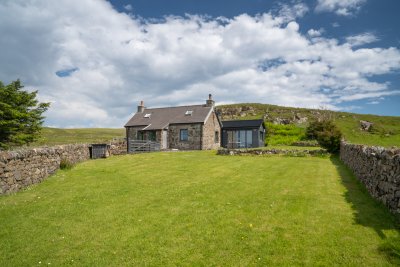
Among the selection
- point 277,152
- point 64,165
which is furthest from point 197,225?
point 277,152

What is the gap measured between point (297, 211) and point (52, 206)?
345 inches

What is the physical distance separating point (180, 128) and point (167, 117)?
345 centimetres

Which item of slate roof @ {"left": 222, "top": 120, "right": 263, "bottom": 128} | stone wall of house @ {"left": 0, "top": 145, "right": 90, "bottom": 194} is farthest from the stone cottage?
stone wall of house @ {"left": 0, "top": 145, "right": 90, "bottom": 194}

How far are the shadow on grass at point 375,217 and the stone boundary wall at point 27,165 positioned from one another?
13708 mm

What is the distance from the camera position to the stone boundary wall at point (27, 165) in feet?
40.2

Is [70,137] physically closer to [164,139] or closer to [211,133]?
[164,139]

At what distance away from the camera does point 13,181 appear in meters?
→ 12.7

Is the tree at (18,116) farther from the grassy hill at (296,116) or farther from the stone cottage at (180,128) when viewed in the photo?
the grassy hill at (296,116)

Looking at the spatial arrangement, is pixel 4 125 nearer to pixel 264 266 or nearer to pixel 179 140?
pixel 179 140

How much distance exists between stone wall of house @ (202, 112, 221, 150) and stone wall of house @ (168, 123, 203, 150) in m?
0.82

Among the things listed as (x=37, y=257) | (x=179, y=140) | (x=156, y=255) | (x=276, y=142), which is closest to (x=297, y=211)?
Answer: (x=156, y=255)

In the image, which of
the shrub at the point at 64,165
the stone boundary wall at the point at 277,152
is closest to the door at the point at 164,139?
the stone boundary wall at the point at 277,152

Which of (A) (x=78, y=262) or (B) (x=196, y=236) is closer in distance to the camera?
(A) (x=78, y=262)

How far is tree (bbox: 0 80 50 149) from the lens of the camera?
32156 mm
